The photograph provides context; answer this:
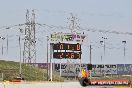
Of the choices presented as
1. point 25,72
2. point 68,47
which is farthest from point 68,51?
point 25,72

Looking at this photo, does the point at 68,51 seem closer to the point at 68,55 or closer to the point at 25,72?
the point at 68,55

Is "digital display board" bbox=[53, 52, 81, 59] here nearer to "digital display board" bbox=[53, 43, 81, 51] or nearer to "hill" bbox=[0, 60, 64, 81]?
"digital display board" bbox=[53, 43, 81, 51]

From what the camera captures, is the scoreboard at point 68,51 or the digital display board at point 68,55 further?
the scoreboard at point 68,51

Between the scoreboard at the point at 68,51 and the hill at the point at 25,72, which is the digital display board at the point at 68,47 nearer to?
the scoreboard at the point at 68,51

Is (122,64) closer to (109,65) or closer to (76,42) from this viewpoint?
(109,65)

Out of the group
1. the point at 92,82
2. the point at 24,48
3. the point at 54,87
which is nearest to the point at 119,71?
the point at 24,48

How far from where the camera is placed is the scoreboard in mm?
85750

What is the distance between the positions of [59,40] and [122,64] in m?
107

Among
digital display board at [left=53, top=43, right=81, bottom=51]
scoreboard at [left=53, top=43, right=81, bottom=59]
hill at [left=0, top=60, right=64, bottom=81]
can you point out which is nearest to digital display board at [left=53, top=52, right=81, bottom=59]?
scoreboard at [left=53, top=43, right=81, bottom=59]

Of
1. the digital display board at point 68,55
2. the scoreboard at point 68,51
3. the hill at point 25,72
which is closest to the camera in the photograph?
the digital display board at point 68,55

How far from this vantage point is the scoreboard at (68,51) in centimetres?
8575

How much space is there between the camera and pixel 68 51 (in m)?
85.8

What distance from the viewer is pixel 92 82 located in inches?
1681

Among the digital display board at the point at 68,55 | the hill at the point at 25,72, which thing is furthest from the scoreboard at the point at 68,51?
the hill at the point at 25,72
